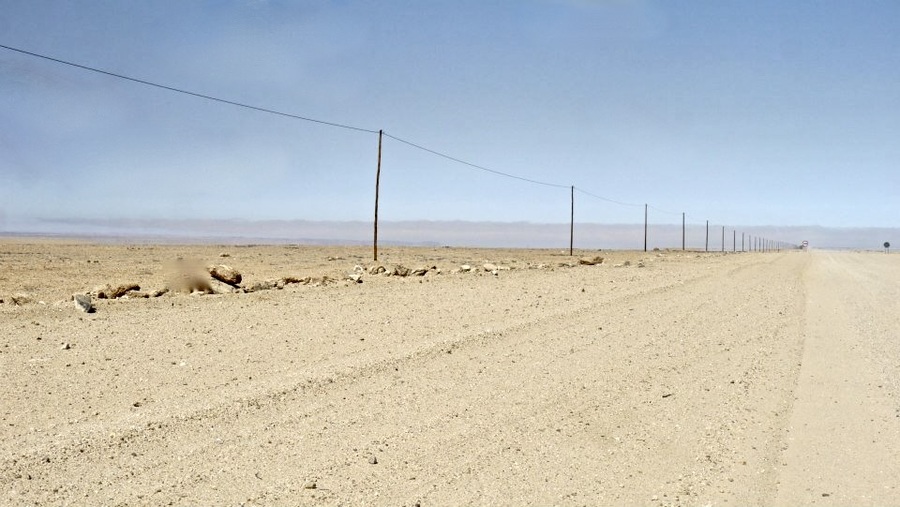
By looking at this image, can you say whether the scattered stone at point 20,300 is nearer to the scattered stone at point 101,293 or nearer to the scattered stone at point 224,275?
the scattered stone at point 101,293

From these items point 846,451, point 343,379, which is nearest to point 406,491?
point 343,379

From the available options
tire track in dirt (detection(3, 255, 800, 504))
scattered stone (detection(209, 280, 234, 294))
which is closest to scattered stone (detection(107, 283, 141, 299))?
scattered stone (detection(209, 280, 234, 294))

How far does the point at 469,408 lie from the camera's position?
7.45 m

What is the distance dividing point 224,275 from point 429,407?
10879mm

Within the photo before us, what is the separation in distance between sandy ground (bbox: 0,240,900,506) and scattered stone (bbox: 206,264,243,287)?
2378mm

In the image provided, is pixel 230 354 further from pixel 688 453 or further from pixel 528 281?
pixel 528 281

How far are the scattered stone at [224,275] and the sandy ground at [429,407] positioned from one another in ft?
7.80

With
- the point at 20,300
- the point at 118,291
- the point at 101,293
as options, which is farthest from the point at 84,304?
the point at 118,291

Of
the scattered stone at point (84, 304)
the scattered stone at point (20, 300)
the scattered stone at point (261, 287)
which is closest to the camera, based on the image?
the scattered stone at point (84, 304)

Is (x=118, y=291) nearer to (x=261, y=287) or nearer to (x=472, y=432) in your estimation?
(x=261, y=287)

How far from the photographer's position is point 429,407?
293 inches

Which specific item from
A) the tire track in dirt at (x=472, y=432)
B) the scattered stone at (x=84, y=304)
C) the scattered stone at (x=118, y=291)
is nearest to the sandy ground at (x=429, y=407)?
the tire track in dirt at (x=472, y=432)

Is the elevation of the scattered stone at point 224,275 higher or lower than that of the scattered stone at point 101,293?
higher

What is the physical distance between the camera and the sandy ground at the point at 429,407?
213 inches
